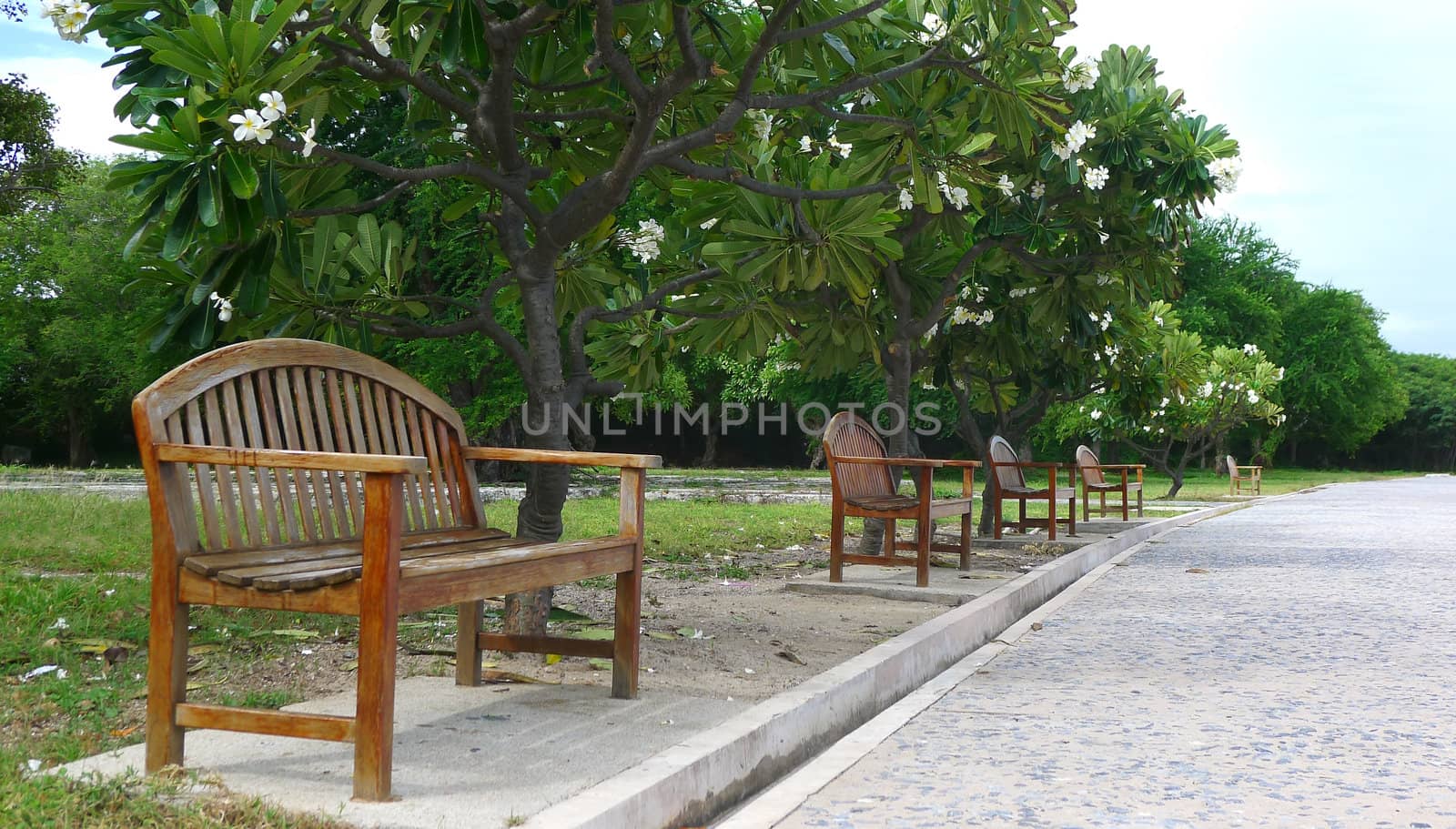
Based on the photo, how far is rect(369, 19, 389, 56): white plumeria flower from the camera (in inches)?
187

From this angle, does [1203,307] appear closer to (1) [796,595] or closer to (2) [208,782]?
(1) [796,595]

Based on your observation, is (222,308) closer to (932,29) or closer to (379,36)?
(379,36)

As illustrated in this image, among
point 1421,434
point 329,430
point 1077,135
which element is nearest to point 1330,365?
point 1421,434

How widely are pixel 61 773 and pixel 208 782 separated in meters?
0.37

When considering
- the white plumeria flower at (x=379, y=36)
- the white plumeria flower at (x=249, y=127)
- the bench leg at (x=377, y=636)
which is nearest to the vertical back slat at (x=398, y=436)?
the white plumeria flower at (x=249, y=127)

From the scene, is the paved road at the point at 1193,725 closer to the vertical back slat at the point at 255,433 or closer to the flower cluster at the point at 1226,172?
the vertical back slat at the point at 255,433

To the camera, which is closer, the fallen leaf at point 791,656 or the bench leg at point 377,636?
the bench leg at point 377,636

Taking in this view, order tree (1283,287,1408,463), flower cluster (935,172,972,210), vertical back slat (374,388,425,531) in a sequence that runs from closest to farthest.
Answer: vertical back slat (374,388,425,531)
flower cluster (935,172,972,210)
tree (1283,287,1408,463)

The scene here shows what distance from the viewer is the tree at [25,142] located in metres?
20.9

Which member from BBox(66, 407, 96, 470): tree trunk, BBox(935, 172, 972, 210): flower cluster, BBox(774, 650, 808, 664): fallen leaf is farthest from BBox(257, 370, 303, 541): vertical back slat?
BBox(66, 407, 96, 470): tree trunk

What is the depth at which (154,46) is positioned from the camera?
3.65 meters

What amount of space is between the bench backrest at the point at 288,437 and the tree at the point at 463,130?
422mm

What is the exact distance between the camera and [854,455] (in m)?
8.68

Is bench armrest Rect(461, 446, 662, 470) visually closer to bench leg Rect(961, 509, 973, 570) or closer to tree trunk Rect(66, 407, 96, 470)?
bench leg Rect(961, 509, 973, 570)
